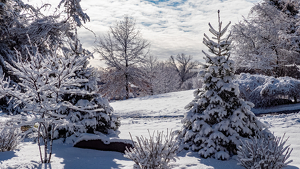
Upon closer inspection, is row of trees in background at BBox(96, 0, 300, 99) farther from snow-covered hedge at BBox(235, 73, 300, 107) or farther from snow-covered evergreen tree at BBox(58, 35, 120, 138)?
snow-covered evergreen tree at BBox(58, 35, 120, 138)

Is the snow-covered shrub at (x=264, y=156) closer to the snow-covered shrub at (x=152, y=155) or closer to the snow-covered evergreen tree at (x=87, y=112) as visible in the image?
the snow-covered shrub at (x=152, y=155)

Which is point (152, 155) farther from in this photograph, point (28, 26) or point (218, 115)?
point (28, 26)

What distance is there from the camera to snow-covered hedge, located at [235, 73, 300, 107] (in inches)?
413

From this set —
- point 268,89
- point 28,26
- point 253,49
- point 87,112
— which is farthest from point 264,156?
point 253,49

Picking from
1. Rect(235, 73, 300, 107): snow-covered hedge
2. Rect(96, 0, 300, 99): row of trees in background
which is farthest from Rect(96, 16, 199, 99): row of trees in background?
Rect(235, 73, 300, 107): snow-covered hedge

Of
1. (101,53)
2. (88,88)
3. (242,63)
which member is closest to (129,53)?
(101,53)

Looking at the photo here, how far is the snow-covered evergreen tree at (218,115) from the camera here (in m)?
4.82

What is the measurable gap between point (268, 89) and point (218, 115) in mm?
7059

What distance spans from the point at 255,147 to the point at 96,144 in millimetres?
3681

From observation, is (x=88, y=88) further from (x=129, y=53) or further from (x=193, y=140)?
(x=129, y=53)

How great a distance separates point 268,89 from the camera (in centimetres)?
1070

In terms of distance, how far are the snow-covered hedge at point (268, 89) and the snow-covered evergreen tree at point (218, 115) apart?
21.0ft

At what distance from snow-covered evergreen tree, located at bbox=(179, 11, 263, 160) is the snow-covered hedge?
6.39 metres

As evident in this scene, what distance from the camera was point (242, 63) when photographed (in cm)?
1905
